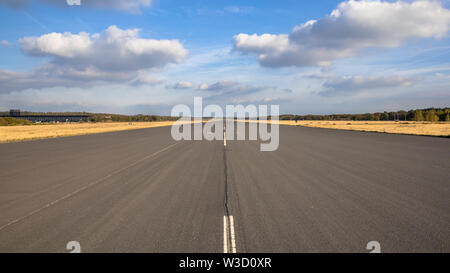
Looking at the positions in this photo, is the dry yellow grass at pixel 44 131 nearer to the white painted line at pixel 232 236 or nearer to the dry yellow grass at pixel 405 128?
the white painted line at pixel 232 236

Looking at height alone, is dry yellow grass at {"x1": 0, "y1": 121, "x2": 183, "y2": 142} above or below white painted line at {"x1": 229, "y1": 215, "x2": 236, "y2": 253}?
above

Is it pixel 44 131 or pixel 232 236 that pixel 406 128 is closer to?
pixel 232 236

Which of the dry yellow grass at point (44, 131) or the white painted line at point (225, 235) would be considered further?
the dry yellow grass at point (44, 131)

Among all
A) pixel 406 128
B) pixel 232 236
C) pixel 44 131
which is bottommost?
pixel 232 236

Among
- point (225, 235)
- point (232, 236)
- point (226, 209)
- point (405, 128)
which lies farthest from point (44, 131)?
point (405, 128)

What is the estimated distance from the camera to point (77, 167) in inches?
496

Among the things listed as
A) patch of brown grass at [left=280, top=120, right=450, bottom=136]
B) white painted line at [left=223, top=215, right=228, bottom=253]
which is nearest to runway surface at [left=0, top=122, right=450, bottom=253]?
white painted line at [left=223, top=215, right=228, bottom=253]

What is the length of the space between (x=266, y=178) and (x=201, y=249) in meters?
5.83

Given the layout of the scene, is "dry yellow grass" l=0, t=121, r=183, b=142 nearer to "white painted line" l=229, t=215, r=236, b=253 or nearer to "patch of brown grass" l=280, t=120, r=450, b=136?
"white painted line" l=229, t=215, r=236, b=253

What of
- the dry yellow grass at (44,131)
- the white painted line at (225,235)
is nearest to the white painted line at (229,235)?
the white painted line at (225,235)

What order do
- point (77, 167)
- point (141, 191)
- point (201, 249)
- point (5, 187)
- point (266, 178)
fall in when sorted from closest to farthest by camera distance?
point (201, 249) → point (141, 191) → point (5, 187) → point (266, 178) → point (77, 167)

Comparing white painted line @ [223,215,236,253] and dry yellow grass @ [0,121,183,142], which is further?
dry yellow grass @ [0,121,183,142]
